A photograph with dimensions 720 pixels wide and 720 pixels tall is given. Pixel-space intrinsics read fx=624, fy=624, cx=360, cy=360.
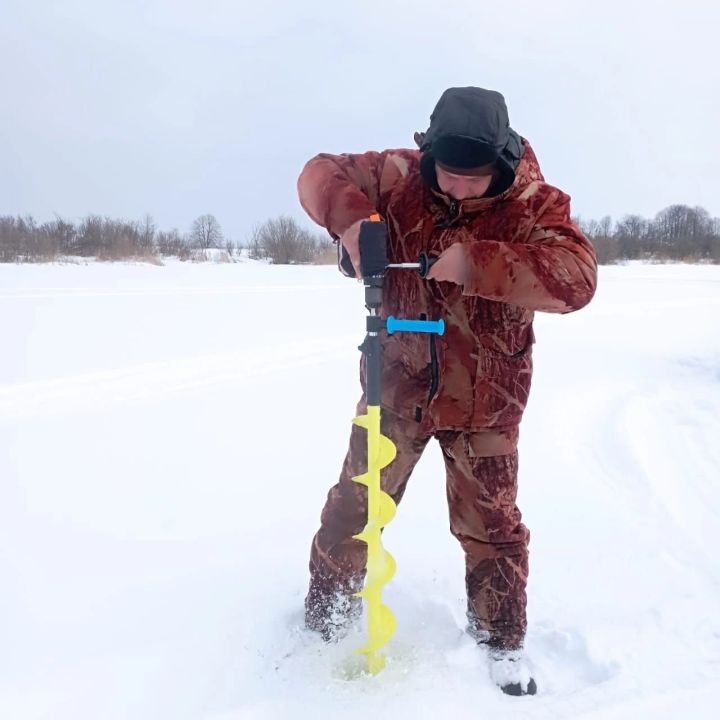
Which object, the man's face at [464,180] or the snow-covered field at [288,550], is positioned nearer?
the man's face at [464,180]

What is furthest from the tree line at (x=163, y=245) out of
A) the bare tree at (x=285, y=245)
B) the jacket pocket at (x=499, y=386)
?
the jacket pocket at (x=499, y=386)

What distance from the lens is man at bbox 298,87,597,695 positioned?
4.75ft

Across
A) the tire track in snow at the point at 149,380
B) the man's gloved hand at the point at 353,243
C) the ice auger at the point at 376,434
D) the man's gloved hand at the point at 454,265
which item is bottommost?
the tire track in snow at the point at 149,380

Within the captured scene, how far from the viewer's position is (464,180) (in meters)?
1.53

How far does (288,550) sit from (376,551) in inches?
32.3

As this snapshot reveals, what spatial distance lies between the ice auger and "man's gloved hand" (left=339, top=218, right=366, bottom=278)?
3cm

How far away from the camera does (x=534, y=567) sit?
2.31 m

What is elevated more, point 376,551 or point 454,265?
point 454,265

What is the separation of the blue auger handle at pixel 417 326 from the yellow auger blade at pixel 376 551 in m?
0.25

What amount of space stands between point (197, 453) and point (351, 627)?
1.79m

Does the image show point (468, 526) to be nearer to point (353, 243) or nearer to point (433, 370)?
point (433, 370)

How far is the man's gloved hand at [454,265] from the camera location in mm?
1425

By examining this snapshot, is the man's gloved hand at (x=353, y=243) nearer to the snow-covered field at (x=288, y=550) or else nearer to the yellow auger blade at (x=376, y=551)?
the yellow auger blade at (x=376, y=551)

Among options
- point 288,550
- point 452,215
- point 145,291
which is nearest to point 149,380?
A: point 288,550
